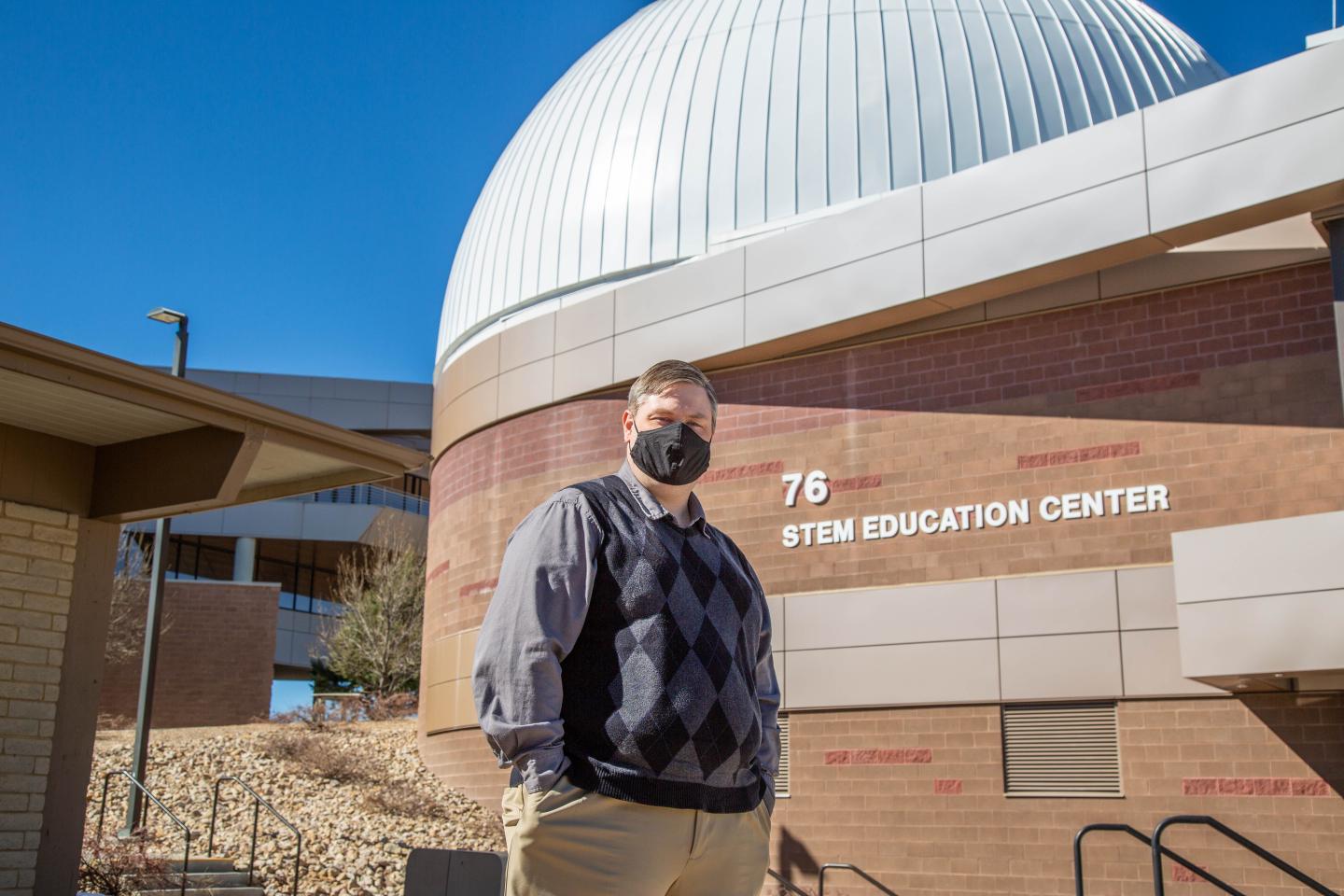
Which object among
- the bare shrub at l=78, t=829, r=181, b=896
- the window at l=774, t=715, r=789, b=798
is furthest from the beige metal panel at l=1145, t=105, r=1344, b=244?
the bare shrub at l=78, t=829, r=181, b=896

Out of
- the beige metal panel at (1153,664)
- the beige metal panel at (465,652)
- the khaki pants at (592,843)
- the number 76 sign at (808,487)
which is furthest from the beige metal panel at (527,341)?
the khaki pants at (592,843)

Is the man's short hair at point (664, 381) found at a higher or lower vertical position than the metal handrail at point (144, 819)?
higher

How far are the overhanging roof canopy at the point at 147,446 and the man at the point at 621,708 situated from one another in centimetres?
586

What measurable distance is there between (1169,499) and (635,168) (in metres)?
10.1

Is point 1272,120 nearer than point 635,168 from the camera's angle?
Yes

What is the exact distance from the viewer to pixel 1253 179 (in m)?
13.2

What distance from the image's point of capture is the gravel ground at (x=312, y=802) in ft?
50.9

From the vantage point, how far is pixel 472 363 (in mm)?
21984

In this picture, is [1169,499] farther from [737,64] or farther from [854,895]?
[737,64]

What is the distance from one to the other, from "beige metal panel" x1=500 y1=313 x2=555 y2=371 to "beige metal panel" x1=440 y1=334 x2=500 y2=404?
24 centimetres

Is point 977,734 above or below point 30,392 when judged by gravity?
below

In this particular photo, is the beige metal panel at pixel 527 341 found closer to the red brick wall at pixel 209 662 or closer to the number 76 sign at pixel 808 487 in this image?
Result: the number 76 sign at pixel 808 487

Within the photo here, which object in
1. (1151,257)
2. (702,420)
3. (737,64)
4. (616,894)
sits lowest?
(616,894)

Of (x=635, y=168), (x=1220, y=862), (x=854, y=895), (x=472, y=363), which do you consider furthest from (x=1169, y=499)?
(x=472, y=363)
